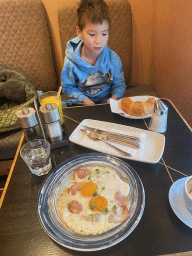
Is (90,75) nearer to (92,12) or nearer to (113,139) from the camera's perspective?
(92,12)

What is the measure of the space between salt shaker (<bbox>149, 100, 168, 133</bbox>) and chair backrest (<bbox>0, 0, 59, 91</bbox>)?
156cm

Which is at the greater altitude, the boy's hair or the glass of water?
the boy's hair

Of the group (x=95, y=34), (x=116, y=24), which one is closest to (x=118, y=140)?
(x=95, y=34)

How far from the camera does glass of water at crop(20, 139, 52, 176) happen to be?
803 mm

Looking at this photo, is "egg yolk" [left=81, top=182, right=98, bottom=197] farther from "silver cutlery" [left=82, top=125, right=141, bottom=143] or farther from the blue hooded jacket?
the blue hooded jacket

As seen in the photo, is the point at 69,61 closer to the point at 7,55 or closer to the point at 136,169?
the point at 7,55

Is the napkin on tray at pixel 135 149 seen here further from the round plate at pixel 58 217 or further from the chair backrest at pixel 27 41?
the chair backrest at pixel 27 41

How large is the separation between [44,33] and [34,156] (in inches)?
63.2

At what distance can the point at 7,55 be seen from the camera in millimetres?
2029

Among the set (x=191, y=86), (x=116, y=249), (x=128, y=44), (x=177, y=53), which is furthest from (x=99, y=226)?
(x=128, y=44)

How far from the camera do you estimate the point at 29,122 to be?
890mm

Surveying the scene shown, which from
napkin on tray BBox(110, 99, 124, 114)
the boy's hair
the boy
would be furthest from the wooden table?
the boy's hair

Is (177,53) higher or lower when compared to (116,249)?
higher

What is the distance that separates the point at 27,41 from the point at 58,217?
6.25 ft
